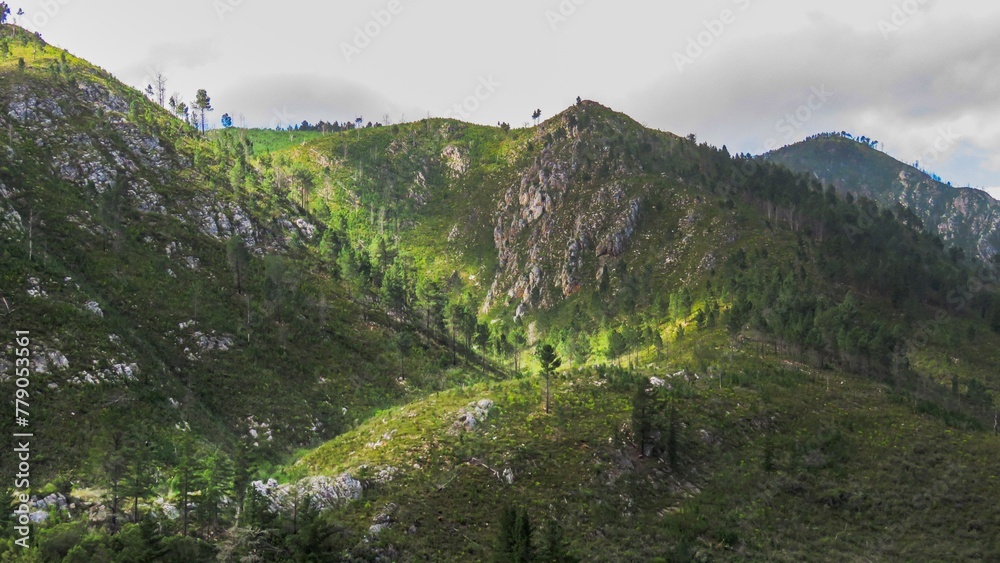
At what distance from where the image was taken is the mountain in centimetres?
4353

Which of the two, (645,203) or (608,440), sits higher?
(645,203)

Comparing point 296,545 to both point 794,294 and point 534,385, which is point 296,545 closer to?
point 534,385

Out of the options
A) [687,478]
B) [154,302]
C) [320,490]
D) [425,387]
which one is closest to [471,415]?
[320,490]

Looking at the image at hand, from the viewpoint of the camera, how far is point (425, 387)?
101 meters

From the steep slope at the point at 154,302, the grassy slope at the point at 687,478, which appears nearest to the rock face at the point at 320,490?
the grassy slope at the point at 687,478

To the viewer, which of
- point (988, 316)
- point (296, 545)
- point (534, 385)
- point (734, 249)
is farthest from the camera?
point (734, 249)

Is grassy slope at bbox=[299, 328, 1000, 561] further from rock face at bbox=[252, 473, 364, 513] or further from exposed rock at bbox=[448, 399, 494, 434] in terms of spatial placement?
rock face at bbox=[252, 473, 364, 513]

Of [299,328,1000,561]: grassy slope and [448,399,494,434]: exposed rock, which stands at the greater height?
[448,399,494,434]: exposed rock

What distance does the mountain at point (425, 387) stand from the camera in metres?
43.5

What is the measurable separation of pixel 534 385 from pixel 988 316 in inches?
5608

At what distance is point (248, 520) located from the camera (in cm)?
3444

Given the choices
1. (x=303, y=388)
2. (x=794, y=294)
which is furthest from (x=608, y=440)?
(x=794, y=294)

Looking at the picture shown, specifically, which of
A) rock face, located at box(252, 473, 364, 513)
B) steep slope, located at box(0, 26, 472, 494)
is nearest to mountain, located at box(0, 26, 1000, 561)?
rock face, located at box(252, 473, 364, 513)

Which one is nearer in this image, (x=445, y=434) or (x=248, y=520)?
(x=248, y=520)
